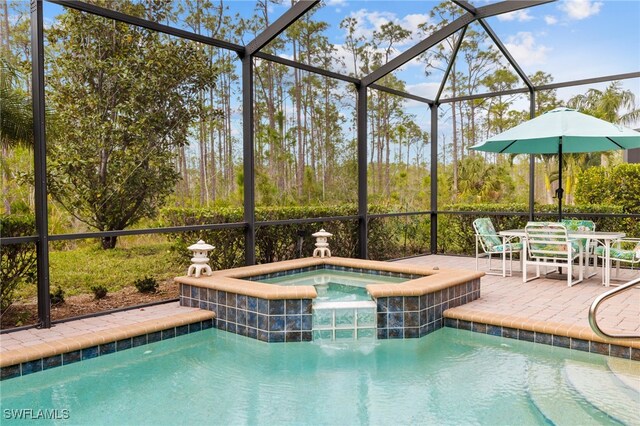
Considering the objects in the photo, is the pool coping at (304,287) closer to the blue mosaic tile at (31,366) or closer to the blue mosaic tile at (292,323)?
the blue mosaic tile at (292,323)

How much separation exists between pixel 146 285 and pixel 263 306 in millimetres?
3256

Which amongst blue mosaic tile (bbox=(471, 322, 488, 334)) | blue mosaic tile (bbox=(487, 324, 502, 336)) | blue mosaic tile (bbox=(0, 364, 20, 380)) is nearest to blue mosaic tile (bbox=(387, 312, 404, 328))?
blue mosaic tile (bbox=(471, 322, 488, 334))

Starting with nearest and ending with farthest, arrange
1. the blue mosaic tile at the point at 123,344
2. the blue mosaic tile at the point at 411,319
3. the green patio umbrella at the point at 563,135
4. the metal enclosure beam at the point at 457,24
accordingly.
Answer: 1. the blue mosaic tile at the point at 123,344
2. the blue mosaic tile at the point at 411,319
3. the green patio umbrella at the point at 563,135
4. the metal enclosure beam at the point at 457,24

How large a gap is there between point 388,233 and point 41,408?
7.85m

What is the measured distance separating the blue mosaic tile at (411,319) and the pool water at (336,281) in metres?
0.95

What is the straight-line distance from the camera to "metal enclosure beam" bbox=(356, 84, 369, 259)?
8.23m

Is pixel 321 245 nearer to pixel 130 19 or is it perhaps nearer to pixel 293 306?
pixel 293 306

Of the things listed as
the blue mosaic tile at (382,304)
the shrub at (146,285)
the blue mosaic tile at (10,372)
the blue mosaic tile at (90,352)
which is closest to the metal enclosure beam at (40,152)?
the blue mosaic tile at (90,352)

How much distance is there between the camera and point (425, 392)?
134 inches

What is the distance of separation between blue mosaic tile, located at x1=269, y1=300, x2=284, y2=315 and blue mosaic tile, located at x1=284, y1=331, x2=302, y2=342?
22cm

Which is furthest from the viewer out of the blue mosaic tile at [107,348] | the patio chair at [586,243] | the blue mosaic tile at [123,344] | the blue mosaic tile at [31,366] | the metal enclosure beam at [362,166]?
the metal enclosure beam at [362,166]

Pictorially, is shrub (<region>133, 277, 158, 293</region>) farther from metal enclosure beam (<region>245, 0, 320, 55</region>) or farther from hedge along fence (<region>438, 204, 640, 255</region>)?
hedge along fence (<region>438, 204, 640, 255</region>)

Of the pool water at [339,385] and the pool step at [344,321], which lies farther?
the pool step at [344,321]

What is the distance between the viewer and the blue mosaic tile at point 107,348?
416cm
